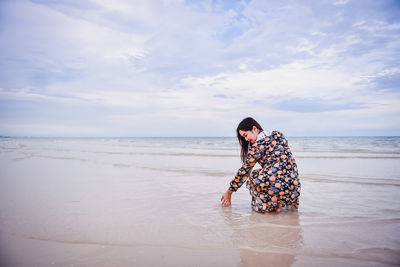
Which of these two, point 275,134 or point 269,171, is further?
point 275,134

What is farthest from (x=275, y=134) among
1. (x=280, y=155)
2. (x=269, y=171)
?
(x=269, y=171)

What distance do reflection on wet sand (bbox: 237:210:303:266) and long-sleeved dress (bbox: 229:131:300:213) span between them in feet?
0.82

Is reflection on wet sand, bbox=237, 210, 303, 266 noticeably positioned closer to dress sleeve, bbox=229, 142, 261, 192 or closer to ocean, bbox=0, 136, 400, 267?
ocean, bbox=0, 136, 400, 267

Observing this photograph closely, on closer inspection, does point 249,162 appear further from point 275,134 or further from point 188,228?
point 188,228

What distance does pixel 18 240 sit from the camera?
8.09 ft

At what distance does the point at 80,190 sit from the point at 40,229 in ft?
7.14

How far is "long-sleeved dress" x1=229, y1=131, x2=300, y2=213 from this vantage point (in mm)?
3242

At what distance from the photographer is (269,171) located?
327 cm

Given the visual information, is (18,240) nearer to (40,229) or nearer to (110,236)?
(40,229)

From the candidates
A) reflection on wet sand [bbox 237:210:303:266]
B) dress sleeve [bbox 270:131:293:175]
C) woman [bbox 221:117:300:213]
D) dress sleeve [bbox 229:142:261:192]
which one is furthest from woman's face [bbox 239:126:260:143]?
reflection on wet sand [bbox 237:210:303:266]

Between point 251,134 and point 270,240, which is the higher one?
point 251,134

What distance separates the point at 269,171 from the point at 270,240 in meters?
1.02

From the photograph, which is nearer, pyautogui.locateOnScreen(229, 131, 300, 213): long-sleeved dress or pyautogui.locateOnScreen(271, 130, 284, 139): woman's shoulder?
pyautogui.locateOnScreen(229, 131, 300, 213): long-sleeved dress

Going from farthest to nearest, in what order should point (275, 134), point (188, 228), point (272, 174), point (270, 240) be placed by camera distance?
point (275, 134)
point (272, 174)
point (188, 228)
point (270, 240)
